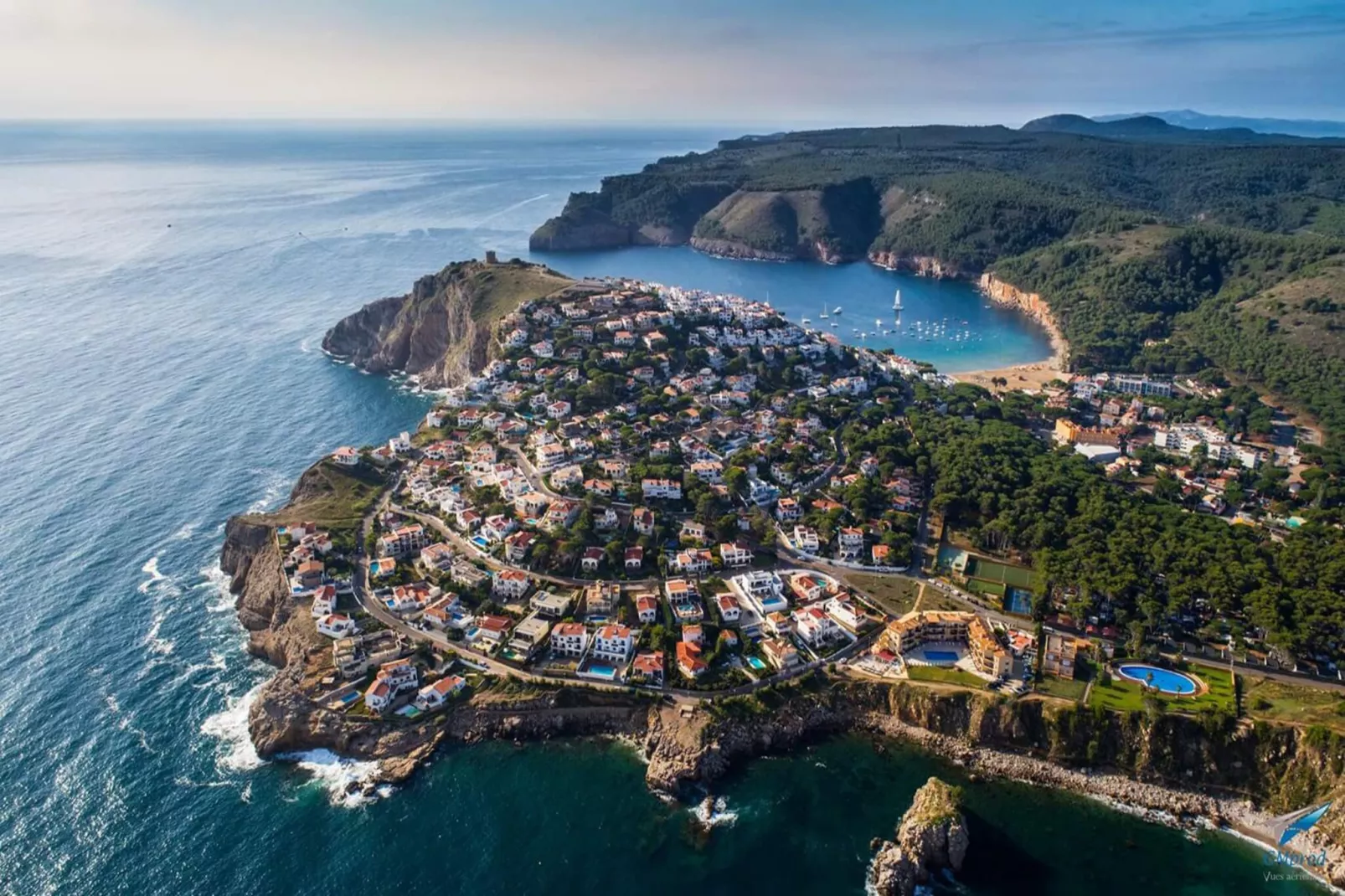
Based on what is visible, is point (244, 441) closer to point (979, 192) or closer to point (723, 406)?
point (723, 406)

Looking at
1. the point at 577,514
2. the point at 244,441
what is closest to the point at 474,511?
the point at 577,514

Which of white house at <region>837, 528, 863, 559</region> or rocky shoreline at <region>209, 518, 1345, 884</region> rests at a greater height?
white house at <region>837, 528, 863, 559</region>

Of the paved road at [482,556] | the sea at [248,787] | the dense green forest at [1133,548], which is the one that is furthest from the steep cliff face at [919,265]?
the paved road at [482,556]

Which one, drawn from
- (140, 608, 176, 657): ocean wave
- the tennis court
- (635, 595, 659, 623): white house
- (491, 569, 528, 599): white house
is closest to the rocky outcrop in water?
(635, 595, 659, 623): white house

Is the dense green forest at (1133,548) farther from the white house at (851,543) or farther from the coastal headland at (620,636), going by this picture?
the white house at (851,543)

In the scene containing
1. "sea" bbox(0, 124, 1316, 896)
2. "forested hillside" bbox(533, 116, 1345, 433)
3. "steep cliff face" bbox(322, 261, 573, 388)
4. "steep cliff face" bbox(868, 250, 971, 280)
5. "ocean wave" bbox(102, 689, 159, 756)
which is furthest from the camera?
"steep cliff face" bbox(868, 250, 971, 280)

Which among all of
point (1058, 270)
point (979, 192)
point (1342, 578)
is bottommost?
point (1342, 578)

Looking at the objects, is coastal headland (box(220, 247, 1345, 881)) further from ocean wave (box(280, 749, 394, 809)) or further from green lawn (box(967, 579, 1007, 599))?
green lawn (box(967, 579, 1007, 599))
